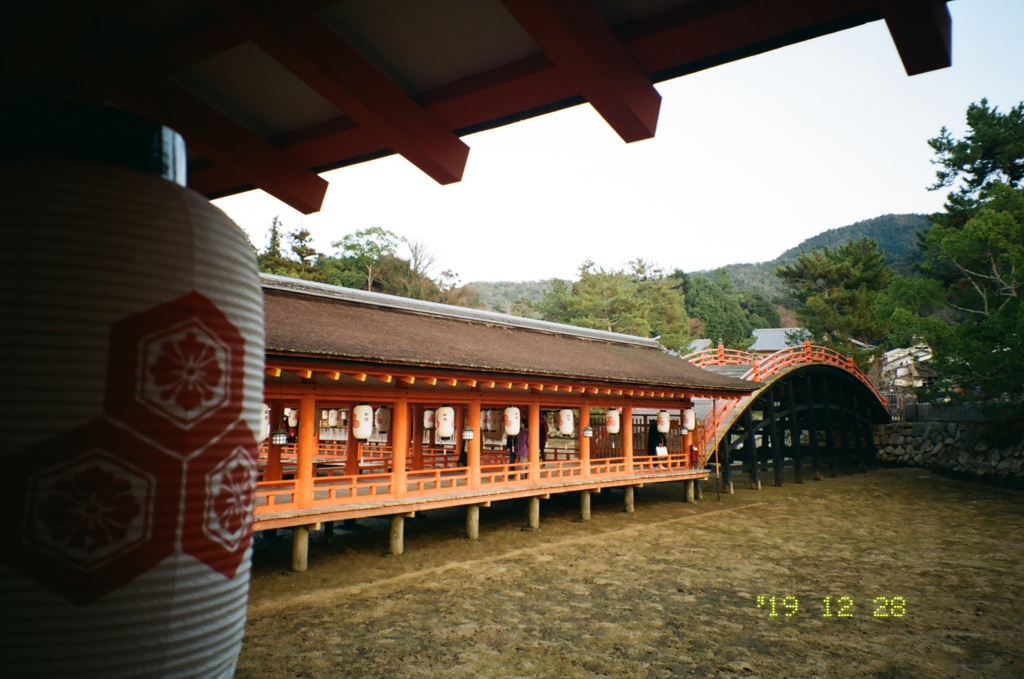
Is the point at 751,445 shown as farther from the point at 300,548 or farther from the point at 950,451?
the point at 300,548

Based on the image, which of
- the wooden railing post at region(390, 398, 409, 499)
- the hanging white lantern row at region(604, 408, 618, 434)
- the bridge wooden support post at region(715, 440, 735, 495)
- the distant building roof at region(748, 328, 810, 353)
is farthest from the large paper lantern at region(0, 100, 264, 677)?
the distant building roof at region(748, 328, 810, 353)

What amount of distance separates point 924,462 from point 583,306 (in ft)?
64.4

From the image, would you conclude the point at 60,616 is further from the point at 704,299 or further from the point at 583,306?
the point at 704,299

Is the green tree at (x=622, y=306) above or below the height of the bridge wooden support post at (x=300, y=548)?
above

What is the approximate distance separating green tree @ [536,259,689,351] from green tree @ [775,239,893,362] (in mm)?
8461

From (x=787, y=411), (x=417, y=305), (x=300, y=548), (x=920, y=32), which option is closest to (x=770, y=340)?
(x=787, y=411)

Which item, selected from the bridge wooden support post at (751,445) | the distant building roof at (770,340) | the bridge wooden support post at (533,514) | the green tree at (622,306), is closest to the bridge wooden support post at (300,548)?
the bridge wooden support post at (533,514)

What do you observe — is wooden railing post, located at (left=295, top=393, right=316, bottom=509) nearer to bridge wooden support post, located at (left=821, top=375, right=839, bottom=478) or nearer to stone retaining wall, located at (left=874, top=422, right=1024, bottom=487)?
bridge wooden support post, located at (left=821, top=375, right=839, bottom=478)

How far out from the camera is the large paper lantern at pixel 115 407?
50.2 inches

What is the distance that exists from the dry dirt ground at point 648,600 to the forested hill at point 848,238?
75.0 m

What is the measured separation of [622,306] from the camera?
3666cm
